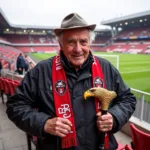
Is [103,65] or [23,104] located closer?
[23,104]

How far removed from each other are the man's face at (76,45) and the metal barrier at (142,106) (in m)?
2.59

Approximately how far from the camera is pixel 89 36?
1.41 meters

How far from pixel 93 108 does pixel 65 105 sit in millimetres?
216

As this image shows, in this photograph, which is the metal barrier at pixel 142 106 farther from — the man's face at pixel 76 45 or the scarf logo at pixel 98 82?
the man's face at pixel 76 45

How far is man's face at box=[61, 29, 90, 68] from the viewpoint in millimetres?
1331

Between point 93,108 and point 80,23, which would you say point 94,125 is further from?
point 80,23

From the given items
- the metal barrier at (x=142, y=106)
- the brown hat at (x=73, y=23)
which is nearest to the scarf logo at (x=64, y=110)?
the brown hat at (x=73, y=23)

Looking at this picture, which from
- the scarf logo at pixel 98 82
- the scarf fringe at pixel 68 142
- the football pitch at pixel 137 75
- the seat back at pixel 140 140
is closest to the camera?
the scarf fringe at pixel 68 142

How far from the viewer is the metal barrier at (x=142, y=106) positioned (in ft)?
11.7

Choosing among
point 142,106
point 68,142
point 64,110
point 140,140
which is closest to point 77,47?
point 64,110

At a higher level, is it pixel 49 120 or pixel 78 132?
pixel 49 120

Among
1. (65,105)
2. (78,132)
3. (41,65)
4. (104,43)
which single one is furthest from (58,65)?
(104,43)

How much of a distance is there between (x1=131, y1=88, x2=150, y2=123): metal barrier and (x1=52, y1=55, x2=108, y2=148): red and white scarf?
250 centimetres

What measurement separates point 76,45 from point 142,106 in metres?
2.76
